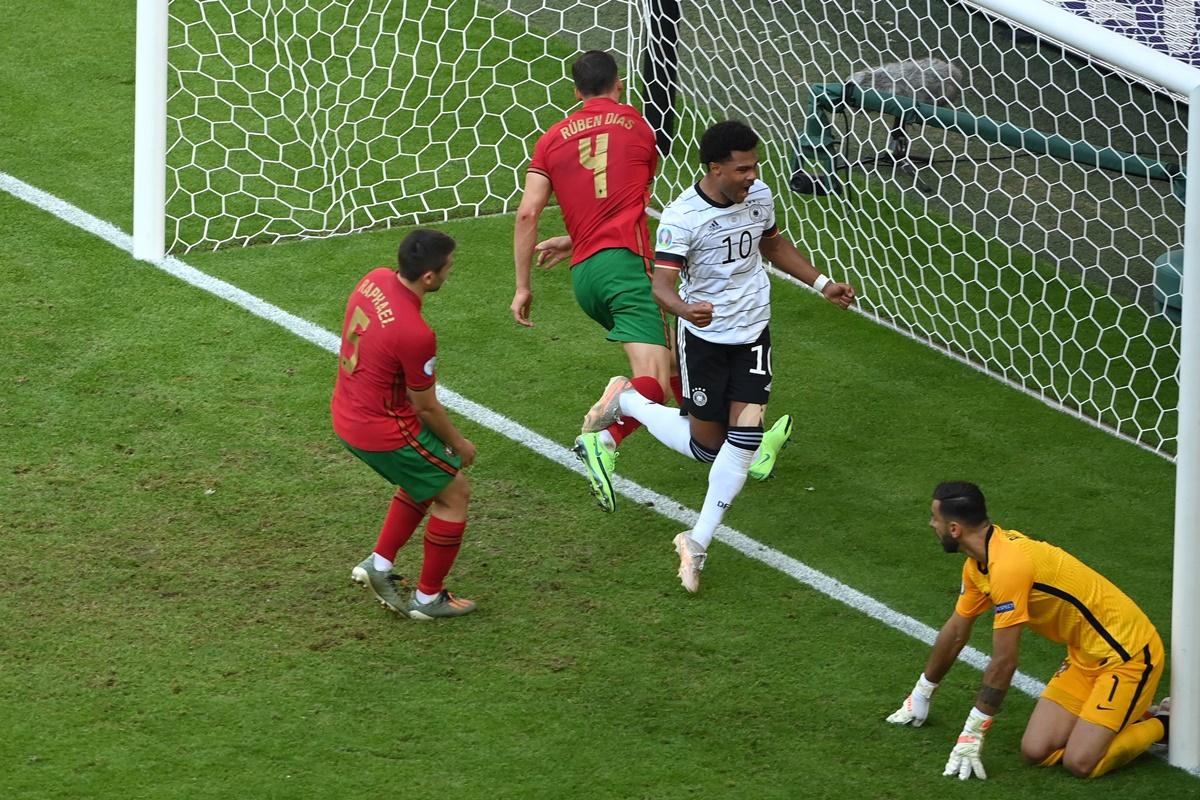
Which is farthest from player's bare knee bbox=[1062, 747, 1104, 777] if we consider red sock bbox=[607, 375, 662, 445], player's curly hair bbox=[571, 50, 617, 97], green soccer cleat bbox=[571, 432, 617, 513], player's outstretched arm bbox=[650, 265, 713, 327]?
player's curly hair bbox=[571, 50, 617, 97]

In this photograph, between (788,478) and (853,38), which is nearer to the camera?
(788,478)

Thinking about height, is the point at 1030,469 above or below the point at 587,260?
below

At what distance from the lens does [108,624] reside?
6016mm

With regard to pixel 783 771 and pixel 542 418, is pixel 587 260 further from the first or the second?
pixel 783 771

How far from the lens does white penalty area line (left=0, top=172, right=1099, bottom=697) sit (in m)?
6.36

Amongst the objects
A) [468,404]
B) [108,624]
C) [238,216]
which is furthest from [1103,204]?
[108,624]

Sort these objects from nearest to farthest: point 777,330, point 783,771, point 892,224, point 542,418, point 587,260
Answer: point 783,771
point 587,260
point 542,418
point 777,330
point 892,224

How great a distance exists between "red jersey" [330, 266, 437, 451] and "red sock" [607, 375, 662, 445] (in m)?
1.37

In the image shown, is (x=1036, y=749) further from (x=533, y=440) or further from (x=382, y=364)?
(x=533, y=440)

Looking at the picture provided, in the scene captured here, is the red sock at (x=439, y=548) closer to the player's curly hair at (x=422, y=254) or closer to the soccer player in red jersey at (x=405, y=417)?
the soccer player in red jersey at (x=405, y=417)

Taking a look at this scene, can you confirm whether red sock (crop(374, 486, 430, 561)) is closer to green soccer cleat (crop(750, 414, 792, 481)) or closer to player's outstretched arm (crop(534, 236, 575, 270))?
player's outstretched arm (crop(534, 236, 575, 270))

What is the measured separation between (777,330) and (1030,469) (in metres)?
1.74

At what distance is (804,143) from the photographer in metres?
9.73

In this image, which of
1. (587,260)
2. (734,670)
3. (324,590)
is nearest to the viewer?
(734,670)
